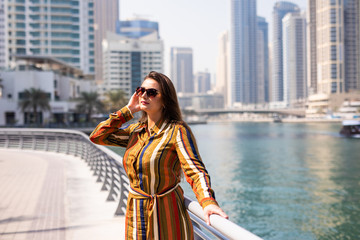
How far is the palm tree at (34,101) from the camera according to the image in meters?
57.8

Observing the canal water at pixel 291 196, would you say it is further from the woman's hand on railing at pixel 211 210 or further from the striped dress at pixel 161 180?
the woman's hand on railing at pixel 211 210

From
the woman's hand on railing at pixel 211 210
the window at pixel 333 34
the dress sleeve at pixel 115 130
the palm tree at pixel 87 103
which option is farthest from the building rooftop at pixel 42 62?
the window at pixel 333 34

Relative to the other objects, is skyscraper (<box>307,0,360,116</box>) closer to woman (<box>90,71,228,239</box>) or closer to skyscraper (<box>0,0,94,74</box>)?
skyscraper (<box>0,0,94,74</box>)

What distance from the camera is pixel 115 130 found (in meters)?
2.90

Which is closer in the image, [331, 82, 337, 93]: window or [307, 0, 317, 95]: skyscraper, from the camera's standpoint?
[331, 82, 337, 93]: window

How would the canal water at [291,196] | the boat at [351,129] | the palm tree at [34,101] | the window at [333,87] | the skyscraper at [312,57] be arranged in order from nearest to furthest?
the canal water at [291,196] < the palm tree at [34,101] < the boat at [351,129] < the window at [333,87] < the skyscraper at [312,57]

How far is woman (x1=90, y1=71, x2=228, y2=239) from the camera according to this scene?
7.61 ft

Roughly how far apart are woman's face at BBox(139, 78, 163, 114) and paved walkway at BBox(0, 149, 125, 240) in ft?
10.1

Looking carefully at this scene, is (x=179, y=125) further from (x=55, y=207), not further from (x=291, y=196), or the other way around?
(x=291, y=196)

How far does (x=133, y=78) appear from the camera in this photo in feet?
477

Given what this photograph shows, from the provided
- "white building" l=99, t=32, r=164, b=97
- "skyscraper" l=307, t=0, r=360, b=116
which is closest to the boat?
"white building" l=99, t=32, r=164, b=97

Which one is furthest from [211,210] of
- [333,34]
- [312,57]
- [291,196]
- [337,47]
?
[312,57]

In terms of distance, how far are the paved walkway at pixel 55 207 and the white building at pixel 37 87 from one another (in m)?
51.9

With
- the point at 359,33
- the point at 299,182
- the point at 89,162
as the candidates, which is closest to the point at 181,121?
the point at 89,162
